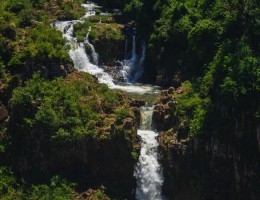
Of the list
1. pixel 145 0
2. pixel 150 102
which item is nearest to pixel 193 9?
pixel 145 0

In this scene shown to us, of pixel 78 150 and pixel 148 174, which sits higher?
pixel 78 150

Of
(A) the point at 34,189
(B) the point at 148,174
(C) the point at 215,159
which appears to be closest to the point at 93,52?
(B) the point at 148,174

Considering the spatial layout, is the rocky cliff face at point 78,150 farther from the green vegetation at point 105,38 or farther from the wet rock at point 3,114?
the green vegetation at point 105,38

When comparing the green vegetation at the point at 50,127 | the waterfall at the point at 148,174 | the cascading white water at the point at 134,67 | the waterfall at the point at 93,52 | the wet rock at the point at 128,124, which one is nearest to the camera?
the green vegetation at the point at 50,127

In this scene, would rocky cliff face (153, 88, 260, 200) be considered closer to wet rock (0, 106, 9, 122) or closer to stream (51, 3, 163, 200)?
stream (51, 3, 163, 200)

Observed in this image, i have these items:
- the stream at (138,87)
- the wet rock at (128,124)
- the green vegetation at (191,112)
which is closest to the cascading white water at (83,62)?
the stream at (138,87)

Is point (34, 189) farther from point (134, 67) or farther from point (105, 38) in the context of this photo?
point (105, 38)
